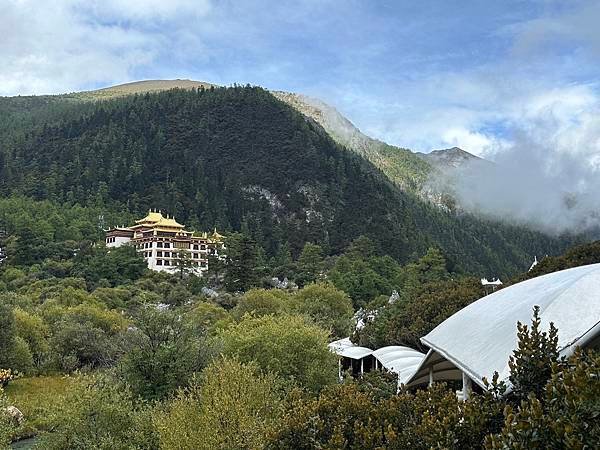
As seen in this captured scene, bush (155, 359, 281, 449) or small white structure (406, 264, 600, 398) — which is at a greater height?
small white structure (406, 264, 600, 398)

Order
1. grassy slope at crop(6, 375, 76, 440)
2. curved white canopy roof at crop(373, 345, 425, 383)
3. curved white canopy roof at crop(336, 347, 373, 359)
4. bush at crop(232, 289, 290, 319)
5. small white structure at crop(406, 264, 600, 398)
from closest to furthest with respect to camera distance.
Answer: small white structure at crop(406, 264, 600, 398), curved white canopy roof at crop(373, 345, 425, 383), grassy slope at crop(6, 375, 76, 440), curved white canopy roof at crop(336, 347, 373, 359), bush at crop(232, 289, 290, 319)

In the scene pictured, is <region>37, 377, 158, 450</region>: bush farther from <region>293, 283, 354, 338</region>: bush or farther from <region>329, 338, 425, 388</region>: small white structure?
<region>293, 283, 354, 338</region>: bush

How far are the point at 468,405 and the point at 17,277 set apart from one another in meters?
71.5

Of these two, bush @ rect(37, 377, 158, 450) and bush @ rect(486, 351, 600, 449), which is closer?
bush @ rect(486, 351, 600, 449)

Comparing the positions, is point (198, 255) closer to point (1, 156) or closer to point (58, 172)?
point (58, 172)

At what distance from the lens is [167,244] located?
87375 millimetres

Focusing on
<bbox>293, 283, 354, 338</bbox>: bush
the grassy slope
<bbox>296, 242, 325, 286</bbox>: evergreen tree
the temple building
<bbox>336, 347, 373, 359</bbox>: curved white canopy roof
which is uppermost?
the temple building

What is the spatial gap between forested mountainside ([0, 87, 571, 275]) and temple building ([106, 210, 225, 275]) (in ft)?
56.7

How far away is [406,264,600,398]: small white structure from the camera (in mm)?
10406

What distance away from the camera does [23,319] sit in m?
42.2

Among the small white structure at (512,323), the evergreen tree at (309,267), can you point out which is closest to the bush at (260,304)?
the evergreen tree at (309,267)

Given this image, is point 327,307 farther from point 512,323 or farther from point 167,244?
point 167,244

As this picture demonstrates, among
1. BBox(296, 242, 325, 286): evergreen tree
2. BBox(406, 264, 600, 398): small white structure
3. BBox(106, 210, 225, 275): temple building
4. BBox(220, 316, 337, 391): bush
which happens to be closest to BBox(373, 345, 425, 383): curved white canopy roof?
BBox(220, 316, 337, 391): bush

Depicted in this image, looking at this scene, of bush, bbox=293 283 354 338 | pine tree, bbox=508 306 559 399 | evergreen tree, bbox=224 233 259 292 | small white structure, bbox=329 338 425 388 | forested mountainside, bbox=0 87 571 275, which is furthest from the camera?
forested mountainside, bbox=0 87 571 275
